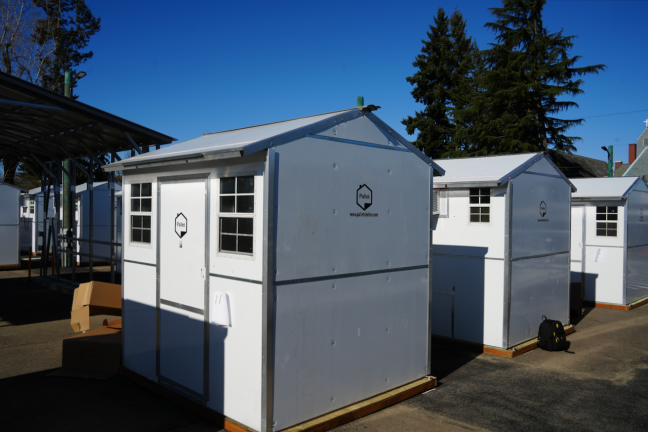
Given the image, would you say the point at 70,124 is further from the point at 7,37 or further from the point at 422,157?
the point at 7,37

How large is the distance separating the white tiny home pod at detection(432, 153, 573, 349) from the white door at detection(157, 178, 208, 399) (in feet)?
16.4

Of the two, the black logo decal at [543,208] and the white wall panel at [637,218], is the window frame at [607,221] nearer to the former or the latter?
the white wall panel at [637,218]

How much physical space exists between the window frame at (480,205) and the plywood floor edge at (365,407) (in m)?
3.19

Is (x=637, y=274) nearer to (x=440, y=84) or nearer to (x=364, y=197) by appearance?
(x=364, y=197)

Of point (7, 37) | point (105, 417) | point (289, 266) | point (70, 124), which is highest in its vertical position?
point (7, 37)

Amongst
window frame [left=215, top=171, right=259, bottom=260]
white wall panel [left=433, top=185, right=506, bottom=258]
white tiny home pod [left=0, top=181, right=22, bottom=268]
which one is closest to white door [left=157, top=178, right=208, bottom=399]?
window frame [left=215, top=171, right=259, bottom=260]

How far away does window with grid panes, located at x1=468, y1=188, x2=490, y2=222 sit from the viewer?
8508 millimetres

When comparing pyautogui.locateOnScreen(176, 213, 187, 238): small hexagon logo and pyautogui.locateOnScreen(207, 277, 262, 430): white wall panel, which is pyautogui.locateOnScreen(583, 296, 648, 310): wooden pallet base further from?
pyautogui.locateOnScreen(176, 213, 187, 238): small hexagon logo

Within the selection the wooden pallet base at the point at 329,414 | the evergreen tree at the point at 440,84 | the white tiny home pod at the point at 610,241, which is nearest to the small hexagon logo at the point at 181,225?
the wooden pallet base at the point at 329,414

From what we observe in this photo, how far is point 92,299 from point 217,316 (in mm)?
3353

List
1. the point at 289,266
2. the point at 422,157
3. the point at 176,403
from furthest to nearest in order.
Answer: the point at 422,157 < the point at 176,403 < the point at 289,266

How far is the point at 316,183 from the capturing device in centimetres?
509

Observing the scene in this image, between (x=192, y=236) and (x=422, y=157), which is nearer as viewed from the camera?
(x=192, y=236)

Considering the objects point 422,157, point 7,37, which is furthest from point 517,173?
point 7,37
